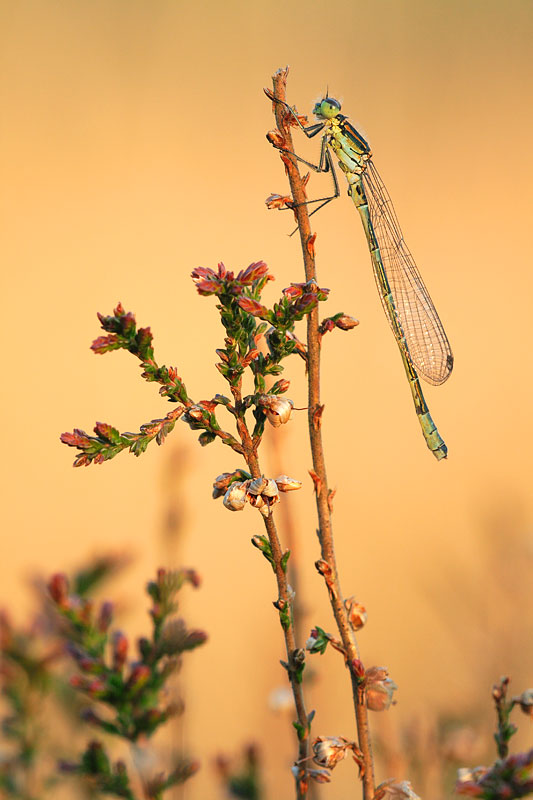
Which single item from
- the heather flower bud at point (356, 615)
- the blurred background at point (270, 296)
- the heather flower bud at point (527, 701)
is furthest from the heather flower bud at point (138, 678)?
the blurred background at point (270, 296)

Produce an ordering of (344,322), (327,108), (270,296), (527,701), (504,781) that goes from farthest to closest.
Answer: (270,296) → (327,108) → (344,322) → (527,701) → (504,781)

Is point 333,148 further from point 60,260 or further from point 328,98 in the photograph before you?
point 60,260

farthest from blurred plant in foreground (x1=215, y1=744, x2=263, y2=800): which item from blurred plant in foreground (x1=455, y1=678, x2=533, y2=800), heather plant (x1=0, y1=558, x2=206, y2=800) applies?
blurred plant in foreground (x1=455, y1=678, x2=533, y2=800)

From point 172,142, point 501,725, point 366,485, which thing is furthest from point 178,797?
point 172,142

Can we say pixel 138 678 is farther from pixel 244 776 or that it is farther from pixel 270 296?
pixel 270 296

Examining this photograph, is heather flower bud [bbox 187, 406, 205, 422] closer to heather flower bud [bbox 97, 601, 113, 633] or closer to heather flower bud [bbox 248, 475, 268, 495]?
heather flower bud [bbox 248, 475, 268, 495]

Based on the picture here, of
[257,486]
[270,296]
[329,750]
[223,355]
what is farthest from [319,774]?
[270,296]
